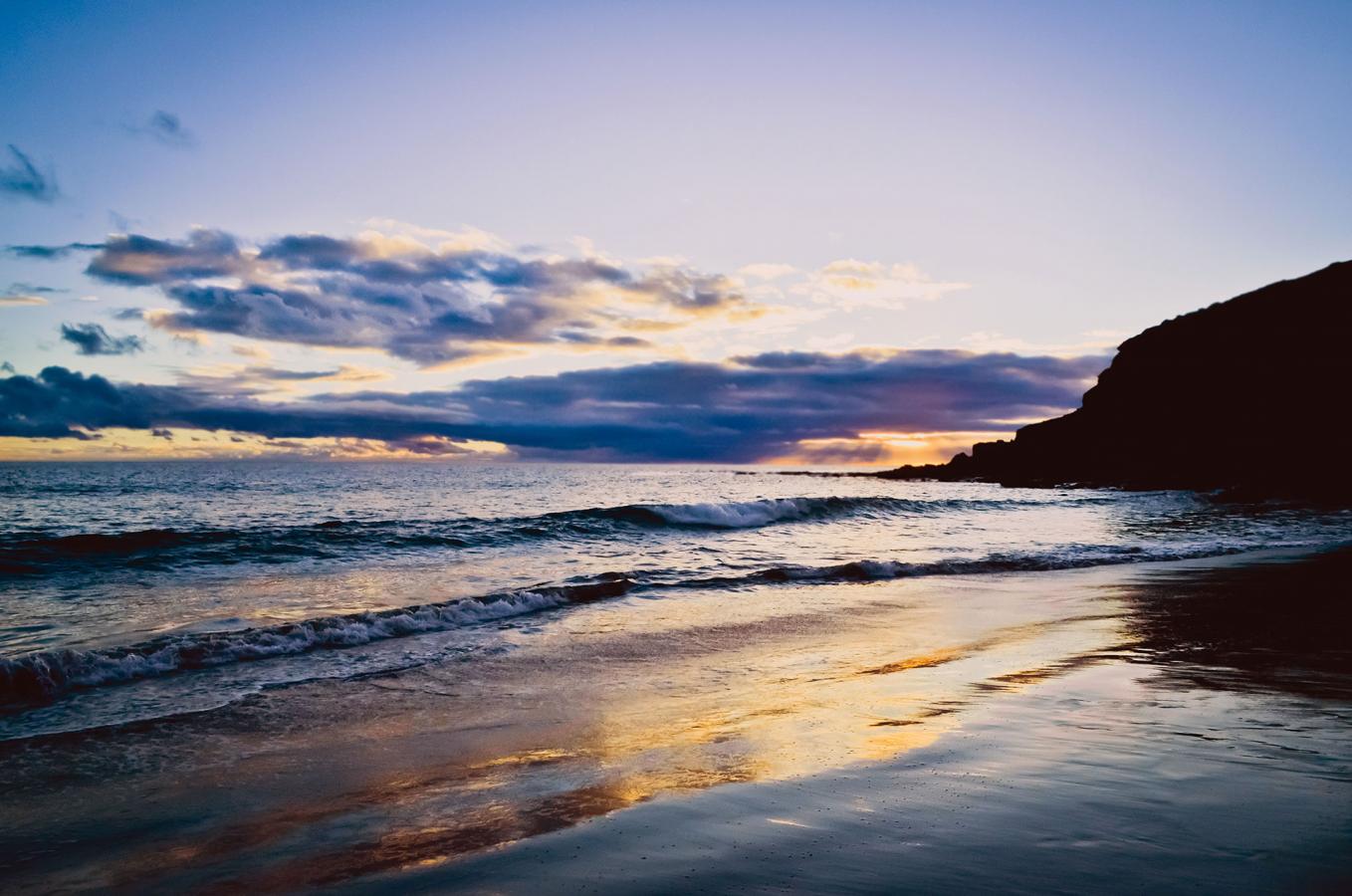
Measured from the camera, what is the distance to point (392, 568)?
1672 cm

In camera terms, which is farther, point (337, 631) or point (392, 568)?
point (392, 568)

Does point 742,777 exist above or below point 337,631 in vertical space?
above

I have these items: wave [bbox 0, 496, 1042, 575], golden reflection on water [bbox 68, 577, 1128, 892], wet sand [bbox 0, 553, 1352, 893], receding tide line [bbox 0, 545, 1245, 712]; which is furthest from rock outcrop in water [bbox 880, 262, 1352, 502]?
wet sand [bbox 0, 553, 1352, 893]

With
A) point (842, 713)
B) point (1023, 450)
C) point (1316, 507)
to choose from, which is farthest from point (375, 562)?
point (1023, 450)

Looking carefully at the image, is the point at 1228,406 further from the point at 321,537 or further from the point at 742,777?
the point at 742,777

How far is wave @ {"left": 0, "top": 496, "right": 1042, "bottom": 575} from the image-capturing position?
56.6 feet

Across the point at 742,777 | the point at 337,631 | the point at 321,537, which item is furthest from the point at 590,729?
the point at 321,537

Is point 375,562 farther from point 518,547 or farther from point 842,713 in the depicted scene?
point 842,713

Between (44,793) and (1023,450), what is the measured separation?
91908mm

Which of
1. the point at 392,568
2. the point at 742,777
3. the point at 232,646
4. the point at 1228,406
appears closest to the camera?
the point at 742,777

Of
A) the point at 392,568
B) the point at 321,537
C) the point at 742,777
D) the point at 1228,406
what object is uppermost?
the point at 1228,406

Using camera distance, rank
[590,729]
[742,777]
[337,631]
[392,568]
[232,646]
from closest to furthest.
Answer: [742,777], [590,729], [232,646], [337,631], [392,568]

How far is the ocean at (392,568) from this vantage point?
8375mm

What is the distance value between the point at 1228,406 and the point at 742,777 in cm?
7884
